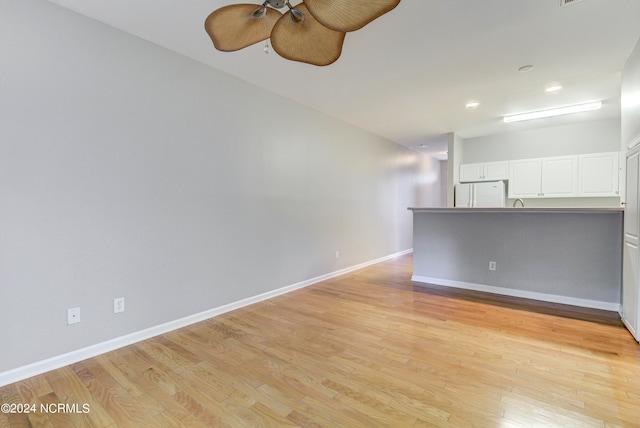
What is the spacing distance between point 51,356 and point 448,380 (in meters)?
2.74

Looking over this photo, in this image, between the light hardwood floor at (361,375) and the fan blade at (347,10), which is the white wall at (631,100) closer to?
the light hardwood floor at (361,375)

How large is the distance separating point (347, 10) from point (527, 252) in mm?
3622

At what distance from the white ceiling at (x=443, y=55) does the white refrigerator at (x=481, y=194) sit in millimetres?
1510

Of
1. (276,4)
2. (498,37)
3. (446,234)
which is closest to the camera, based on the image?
(276,4)

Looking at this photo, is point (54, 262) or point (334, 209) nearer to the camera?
point (54, 262)

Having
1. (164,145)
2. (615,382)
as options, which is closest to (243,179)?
(164,145)

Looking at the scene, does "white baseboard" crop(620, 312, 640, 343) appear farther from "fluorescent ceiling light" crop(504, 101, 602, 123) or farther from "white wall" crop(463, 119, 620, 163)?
"white wall" crop(463, 119, 620, 163)

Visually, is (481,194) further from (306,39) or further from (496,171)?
(306,39)

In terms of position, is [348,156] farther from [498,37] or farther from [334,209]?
[498,37]

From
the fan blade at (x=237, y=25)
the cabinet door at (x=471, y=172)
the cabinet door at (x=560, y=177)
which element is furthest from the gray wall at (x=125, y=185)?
the cabinet door at (x=560, y=177)

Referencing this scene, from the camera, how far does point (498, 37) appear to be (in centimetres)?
249

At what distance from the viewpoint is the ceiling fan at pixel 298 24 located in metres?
1.39

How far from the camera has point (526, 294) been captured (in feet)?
11.9

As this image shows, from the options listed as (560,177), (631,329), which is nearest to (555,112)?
(560,177)
